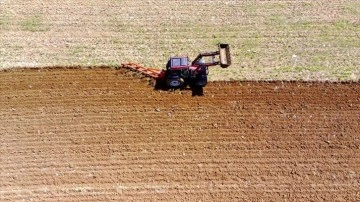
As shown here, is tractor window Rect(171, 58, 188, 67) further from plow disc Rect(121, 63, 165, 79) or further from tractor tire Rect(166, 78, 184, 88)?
plow disc Rect(121, 63, 165, 79)

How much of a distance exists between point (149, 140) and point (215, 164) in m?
2.16

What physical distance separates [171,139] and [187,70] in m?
2.45

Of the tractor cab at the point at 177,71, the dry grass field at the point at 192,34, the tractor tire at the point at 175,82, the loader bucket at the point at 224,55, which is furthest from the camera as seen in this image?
the dry grass field at the point at 192,34

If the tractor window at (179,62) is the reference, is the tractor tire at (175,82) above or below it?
below

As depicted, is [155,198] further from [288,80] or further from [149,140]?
[288,80]

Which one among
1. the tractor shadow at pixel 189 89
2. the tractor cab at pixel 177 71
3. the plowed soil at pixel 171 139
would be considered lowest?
the plowed soil at pixel 171 139

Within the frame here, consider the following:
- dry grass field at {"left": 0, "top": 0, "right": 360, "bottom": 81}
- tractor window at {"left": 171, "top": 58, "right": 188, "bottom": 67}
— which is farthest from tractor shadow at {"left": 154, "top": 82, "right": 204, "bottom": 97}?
tractor window at {"left": 171, "top": 58, "right": 188, "bottom": 67}

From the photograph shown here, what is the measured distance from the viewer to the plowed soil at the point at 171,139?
49.4ft

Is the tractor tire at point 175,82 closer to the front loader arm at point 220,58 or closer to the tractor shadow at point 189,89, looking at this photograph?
the tractor shadow at point 189,89

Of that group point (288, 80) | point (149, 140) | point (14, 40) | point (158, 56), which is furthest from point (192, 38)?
point (14, 40)

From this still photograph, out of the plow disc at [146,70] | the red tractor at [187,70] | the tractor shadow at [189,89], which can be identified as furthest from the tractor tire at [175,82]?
the plow disc at [146,70]

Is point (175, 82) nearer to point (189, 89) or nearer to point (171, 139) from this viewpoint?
point (189, 89)

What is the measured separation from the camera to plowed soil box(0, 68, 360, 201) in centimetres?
1507

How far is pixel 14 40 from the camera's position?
1986 cm
